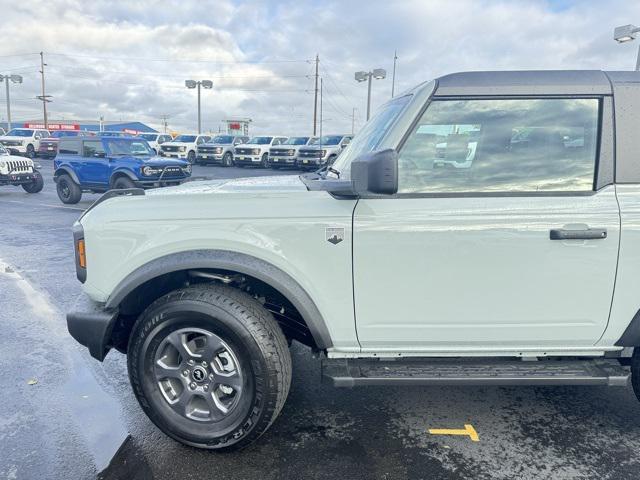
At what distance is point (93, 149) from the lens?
12578 mm

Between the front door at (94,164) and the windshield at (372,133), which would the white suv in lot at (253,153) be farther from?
the windshield at (372,133)

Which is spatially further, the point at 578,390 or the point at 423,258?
the point at 578,390

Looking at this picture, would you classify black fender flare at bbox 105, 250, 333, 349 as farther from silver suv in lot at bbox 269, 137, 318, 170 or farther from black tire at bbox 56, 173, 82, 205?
silver suv in lot at bbox 269, 137, 318, 170

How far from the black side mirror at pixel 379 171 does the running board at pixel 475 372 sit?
0.96 meters

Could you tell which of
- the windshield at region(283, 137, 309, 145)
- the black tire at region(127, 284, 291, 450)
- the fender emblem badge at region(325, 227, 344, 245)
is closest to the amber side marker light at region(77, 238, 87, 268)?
the black tire at region(127, 284, 291, 450)

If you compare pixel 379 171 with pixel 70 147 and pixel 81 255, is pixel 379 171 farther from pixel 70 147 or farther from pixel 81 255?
pixel 70 147

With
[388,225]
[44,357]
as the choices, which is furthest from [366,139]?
[44,357]

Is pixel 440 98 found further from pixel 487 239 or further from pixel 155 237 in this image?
pixel 155 237

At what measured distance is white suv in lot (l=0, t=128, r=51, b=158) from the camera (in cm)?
3006

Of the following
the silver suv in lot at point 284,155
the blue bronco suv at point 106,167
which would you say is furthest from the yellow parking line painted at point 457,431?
the silver suv in lot at point 284,155

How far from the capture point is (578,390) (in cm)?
327

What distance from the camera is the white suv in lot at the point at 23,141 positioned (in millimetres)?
30062

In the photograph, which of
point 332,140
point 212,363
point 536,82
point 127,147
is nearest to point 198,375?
point 212,363

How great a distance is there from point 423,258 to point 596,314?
36.6 inches
